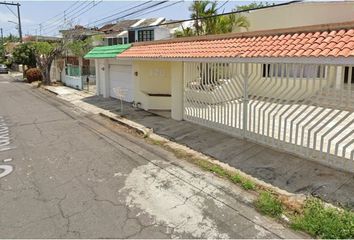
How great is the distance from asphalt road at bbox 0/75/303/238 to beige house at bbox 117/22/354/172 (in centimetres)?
235

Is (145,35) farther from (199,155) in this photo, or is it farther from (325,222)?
(325,222)

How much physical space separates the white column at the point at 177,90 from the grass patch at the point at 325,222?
7.00 m

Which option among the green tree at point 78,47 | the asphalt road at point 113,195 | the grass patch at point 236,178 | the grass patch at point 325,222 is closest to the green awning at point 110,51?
the asphalt road at point 113,195

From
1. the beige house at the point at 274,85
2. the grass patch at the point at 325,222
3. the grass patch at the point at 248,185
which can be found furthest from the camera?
the beige house at the point at 274,85

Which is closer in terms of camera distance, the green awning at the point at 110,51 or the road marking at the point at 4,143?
the road marking at the point at 4,143

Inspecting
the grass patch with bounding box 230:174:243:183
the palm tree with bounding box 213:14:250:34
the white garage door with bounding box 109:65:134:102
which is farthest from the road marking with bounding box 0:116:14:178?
the palm tree with bounding box 213:14:250:34

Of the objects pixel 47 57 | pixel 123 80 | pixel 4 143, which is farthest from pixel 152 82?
pixel 47 57

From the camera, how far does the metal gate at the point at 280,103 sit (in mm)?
6590

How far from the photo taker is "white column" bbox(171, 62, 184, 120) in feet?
36.4

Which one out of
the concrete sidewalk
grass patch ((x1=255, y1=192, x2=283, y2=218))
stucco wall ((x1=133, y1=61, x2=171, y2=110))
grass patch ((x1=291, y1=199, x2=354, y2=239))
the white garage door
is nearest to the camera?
Result: grass patch ((x1=291, y1=199, x2=354, y2=239))

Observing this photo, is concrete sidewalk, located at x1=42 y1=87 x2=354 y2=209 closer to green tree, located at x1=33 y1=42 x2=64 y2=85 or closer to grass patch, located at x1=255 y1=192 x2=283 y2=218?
grass patch, located at x1=255 y1=192 x2=283 y2=218

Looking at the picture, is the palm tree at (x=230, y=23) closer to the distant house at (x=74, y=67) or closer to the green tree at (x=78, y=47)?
the distant house at (x=74, y=67)

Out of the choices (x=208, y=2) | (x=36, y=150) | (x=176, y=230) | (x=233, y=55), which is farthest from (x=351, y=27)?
(x=208, y=2)

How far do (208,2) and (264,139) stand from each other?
13010 millimetres
